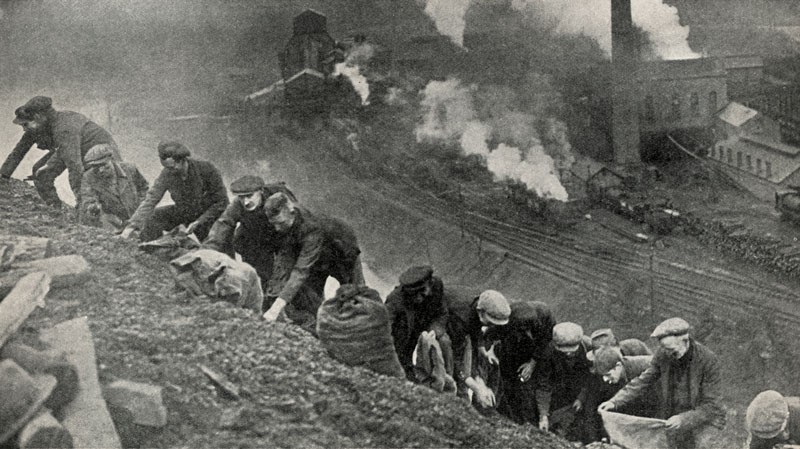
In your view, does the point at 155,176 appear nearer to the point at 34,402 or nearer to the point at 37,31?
the point at 37,31

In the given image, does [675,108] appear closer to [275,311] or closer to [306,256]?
[306,256]

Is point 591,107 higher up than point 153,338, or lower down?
higher up

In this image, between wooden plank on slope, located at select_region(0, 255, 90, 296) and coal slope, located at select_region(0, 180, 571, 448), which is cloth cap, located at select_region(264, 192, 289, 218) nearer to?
coal slope, located at select_region(0, 180, 571, 448)

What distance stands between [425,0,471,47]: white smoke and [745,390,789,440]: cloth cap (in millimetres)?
3342

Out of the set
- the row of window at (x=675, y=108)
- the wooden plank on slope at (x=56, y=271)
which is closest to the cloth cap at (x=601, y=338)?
the row of window at (x=675, y=108)

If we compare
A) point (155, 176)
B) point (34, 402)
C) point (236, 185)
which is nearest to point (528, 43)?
point (236, 185)

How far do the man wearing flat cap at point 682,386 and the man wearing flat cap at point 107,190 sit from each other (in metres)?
3.70

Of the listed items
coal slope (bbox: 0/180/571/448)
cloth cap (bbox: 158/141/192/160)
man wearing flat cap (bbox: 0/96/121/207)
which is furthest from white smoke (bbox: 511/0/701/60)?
man wearing flat cap (bbox: 0/96/121/207)

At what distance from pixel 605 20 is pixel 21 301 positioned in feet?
15.5

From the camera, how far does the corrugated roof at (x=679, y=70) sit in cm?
684

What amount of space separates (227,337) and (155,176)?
2.00 meters

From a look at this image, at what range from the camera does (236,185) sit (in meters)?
5.71

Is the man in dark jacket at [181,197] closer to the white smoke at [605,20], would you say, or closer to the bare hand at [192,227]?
the bare hand at [192,227]

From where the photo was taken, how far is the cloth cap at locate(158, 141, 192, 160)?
5.89m
